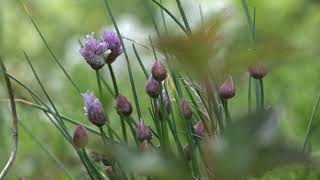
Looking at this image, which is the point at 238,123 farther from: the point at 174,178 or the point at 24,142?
the point at 24,142

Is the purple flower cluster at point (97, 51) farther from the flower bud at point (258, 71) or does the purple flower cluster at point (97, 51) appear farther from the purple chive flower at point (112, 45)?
the flower bud at point (258, 71)

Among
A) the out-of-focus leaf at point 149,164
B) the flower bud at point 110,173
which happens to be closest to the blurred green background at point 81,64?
the flower bud at point 110,173

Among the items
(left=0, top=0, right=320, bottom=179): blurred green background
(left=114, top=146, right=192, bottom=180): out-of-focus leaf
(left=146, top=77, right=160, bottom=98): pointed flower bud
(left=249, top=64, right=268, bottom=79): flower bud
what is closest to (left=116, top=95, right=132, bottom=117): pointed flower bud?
(left=146, top=77, right=160, bottom=98): pointed flower bud

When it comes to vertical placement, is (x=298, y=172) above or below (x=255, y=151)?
below

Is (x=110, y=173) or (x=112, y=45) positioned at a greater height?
(x=112, y=45)

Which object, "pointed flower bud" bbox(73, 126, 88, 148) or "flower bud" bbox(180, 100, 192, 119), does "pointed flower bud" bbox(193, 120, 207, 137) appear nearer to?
"flower bud" bbox(180, 100, 192, 119)

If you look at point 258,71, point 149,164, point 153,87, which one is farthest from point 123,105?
point 149,164

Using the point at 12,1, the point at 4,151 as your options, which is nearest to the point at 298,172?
the point at 4,151

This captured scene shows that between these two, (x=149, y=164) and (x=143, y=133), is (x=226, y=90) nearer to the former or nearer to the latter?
(x=143, y=133)
